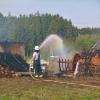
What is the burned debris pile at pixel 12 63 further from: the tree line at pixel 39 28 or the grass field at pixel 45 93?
the tree line at pixel 39 28

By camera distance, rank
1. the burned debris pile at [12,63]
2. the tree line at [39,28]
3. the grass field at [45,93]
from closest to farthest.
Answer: the grass field at [45,93] → the burned debris pile at [12,63] → the tree line at [39,28]

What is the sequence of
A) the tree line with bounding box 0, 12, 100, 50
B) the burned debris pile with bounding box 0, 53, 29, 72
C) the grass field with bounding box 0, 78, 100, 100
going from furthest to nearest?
the tree line with bounding box 0, 12, 100, 50 < the burned debris pile with bounding box 0, 53, 29, 72 < the grass field with bounding box 0, 78, 100, 100

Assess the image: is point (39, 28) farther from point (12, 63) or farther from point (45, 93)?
point (45, 93)

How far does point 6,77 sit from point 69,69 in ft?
17.0

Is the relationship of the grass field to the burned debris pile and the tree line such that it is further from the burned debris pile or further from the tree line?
the tree line

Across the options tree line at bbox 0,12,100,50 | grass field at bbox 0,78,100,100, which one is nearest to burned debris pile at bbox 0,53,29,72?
grass field at bbox 0,78,100,100

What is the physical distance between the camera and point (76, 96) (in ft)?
49.4

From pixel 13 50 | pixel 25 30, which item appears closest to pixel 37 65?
pixel 13 50

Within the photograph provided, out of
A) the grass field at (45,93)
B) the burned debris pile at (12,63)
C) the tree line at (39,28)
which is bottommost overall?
the grass field at (45,93)

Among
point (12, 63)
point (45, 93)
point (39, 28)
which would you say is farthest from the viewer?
point (39, 28)

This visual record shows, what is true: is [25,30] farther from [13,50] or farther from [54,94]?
[54,94]

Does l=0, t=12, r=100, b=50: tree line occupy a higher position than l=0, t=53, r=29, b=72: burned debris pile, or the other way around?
l=0, t=12, r=100, b=50: tree line

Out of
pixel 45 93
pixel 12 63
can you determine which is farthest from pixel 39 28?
pixel 45 93

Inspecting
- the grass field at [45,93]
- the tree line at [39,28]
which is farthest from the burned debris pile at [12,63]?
the tree line at [39,28]
